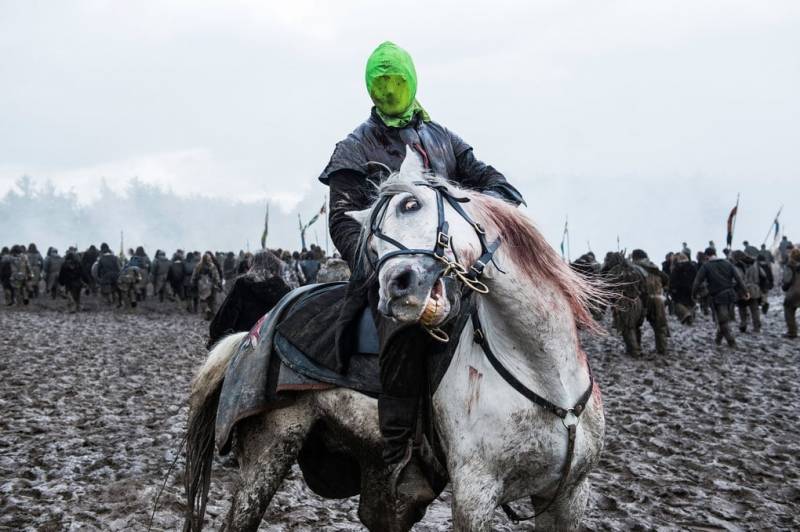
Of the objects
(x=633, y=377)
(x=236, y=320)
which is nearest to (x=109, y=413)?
(x=236, y=320)

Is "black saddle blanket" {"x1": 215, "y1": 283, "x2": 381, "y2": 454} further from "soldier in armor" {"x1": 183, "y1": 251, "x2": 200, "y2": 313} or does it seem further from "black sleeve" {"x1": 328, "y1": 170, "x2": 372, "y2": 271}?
"soldier in armor" {"x1": 183, "y1": 251, "x2": 200, "y2": 313}

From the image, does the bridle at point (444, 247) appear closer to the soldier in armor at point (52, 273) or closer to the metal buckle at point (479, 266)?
the metal buckle at point (479, 266)

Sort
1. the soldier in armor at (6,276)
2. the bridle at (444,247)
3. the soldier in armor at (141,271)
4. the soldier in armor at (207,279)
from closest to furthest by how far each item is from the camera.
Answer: the bridle at (444,247) → the soldier in armor at (207,279) → the soldier in armor at (6,276) → the soldier in armor at (141,271)

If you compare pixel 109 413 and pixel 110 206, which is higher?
pixel 110 206

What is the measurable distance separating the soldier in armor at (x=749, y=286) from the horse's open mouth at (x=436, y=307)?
14.7 metres

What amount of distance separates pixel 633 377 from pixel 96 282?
19.5 meters

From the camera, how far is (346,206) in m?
3.15

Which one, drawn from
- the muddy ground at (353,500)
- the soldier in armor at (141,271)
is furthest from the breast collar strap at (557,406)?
the soldier in armor at (141,271)

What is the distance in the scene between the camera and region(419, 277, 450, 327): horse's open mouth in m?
2.31

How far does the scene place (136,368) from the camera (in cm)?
1162

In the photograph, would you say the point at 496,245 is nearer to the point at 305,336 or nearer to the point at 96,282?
the point at 305,336

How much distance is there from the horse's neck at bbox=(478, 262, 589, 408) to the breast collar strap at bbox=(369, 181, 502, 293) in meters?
0.14

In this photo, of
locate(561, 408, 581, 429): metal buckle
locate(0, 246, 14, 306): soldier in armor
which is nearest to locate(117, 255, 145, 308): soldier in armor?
locate(0, 246, 14, 306): soldier in armor

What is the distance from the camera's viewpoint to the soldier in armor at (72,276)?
22.2 meters
